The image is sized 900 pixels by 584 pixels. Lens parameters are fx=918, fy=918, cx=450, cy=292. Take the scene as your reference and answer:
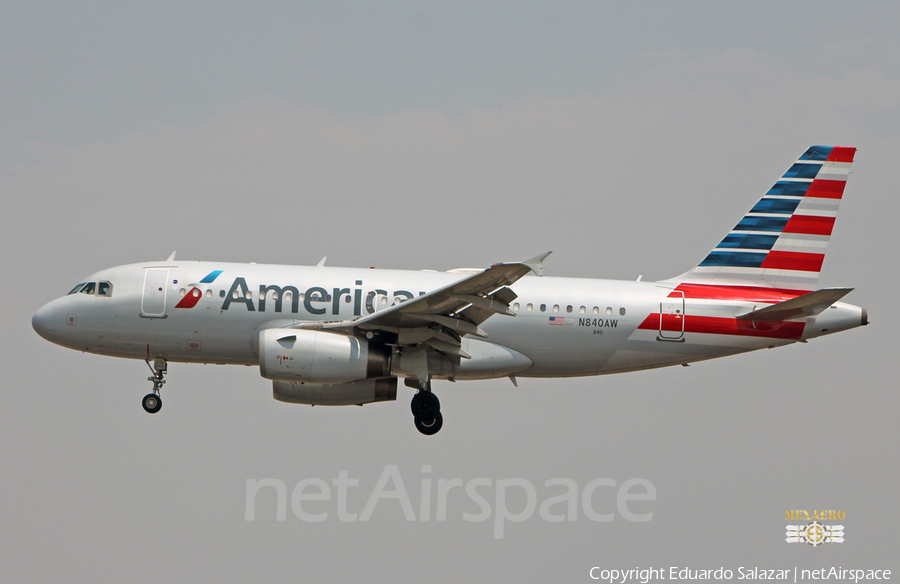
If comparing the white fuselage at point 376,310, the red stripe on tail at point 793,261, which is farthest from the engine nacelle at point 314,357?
the red stripe on tail at point 793,261

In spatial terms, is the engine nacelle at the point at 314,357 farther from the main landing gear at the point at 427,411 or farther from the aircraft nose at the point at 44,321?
the aircraft nose at the point at 44,321

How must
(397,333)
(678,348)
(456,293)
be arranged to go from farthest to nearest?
(678,348)
(397,333)
(456,293)

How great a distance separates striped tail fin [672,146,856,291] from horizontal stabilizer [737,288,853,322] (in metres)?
1.69

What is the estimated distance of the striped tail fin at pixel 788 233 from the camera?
2542 cm

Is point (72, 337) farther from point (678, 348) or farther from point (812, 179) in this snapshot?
point (812, 179)

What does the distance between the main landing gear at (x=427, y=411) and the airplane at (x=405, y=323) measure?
0.10 ft

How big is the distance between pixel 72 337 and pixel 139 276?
2358mm

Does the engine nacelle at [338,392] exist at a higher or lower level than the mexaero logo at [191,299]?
lower

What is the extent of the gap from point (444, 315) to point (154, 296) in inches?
293

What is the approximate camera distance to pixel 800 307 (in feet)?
76.0

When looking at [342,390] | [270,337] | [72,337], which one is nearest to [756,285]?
[342,390]

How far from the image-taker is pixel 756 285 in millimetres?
25266

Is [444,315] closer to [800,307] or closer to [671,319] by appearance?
[671,319]

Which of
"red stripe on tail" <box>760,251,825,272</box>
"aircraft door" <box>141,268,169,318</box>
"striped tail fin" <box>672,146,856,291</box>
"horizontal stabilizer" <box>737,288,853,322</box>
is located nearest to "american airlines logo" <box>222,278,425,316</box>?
"aircraft door" <box>141,268,169,318</box>
